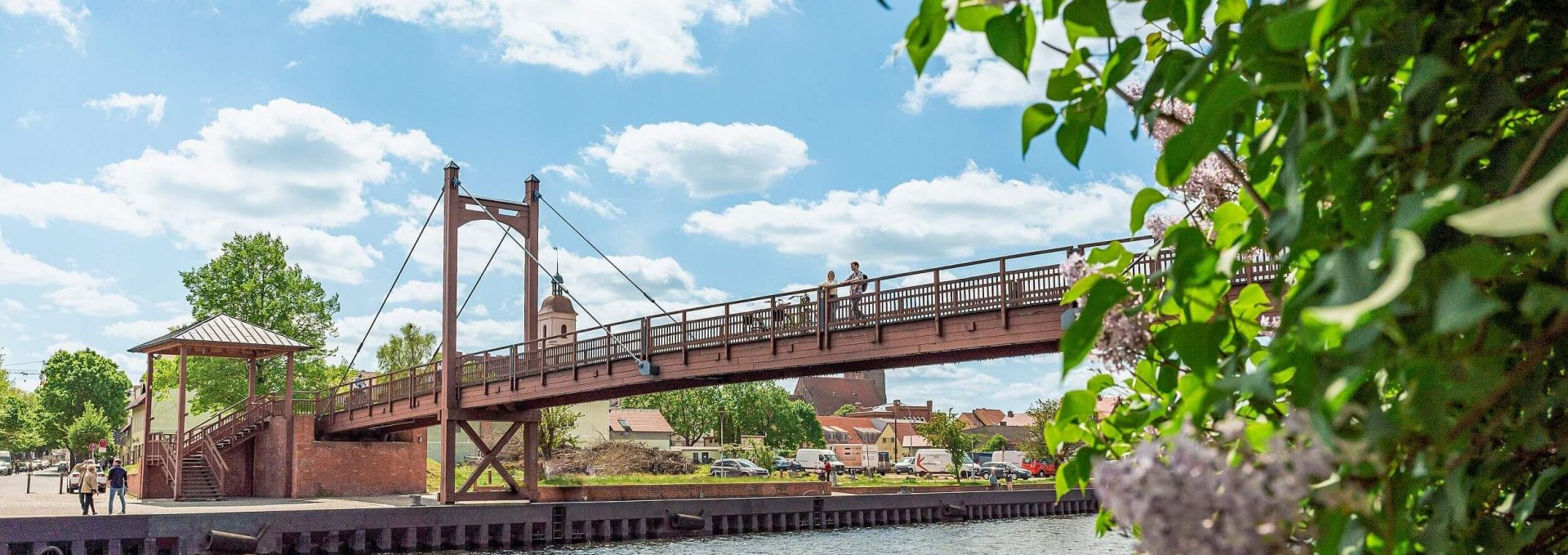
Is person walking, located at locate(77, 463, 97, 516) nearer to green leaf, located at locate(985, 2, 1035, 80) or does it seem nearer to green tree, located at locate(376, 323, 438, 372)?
green leaf, located at locate(985, 2, 1035, 80)

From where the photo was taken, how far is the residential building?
10169 centimetres

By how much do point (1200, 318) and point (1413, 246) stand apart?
2.39ft

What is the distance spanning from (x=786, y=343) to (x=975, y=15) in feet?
77.3

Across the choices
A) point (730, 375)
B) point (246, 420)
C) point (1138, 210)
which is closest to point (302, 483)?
point (246, 420)

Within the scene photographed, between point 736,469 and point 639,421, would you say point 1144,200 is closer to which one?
point 736,469

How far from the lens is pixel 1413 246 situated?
105 cm

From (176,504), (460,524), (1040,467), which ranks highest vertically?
(176,504)

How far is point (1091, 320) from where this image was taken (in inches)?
60.2

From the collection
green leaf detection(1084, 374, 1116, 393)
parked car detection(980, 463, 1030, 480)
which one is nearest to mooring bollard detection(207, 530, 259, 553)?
green leaf detection(1084, 374, 1116, 393)

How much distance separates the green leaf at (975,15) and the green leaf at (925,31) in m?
0.03

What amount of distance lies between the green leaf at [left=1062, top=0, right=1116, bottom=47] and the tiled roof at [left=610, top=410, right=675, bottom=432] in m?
102

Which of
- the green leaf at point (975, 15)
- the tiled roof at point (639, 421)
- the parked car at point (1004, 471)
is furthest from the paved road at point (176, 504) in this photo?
the tiled roof at point (639, 421)

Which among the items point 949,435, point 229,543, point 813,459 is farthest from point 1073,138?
point 813,459

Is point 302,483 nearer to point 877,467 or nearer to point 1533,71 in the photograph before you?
point 1533,71
